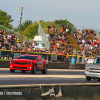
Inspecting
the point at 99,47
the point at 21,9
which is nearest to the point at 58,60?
the point at 99,47

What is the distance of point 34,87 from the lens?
7.75 m

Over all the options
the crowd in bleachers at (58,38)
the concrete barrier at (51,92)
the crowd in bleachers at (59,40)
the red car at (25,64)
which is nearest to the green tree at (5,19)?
the crowd in bleachers at (59,40)

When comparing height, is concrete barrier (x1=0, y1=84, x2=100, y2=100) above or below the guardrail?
below

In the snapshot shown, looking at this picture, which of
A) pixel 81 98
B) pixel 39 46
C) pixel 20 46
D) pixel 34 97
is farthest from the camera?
pixel 39 46

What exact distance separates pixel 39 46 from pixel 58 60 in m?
3.49

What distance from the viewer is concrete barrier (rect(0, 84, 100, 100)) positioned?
23.9ft

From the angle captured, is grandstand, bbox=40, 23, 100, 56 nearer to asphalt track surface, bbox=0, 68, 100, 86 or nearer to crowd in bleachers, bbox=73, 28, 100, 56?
crowd in bleachers, bbox=73, 28, 100, 56

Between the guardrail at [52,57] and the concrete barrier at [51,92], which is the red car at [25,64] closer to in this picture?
the guardrail at [52,57]

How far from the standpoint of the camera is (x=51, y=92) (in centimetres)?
778

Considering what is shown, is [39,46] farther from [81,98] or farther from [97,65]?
[81,98]

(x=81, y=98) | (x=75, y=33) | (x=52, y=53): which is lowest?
(x=81, y=98)

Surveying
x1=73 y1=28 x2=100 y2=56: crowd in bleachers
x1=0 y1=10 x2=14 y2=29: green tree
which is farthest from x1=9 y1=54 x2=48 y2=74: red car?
x1=0 y1=10 x2=14 y2=29: green tree

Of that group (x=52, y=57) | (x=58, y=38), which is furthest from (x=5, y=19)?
(x=52, y=57)

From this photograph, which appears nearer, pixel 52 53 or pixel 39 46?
pixel 52 53
